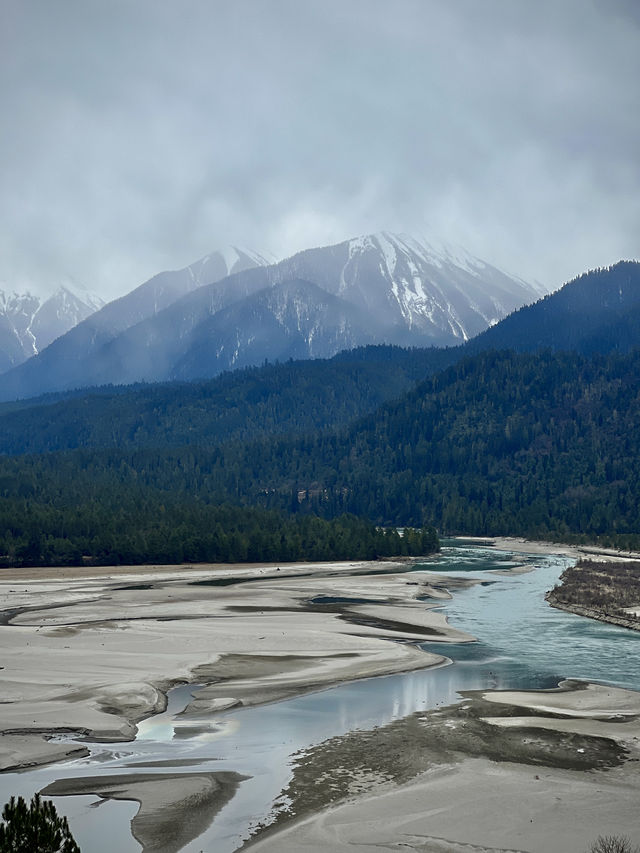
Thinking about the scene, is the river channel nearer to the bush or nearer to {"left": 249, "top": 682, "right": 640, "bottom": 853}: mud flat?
{"left": 249, "top": 682, "right": 640, "bottom": 853}: mud flat

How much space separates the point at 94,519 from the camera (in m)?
140

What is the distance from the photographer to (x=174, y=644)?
5409 centimetres

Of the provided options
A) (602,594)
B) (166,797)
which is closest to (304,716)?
(166,797)

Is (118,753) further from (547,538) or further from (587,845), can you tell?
(547,538)

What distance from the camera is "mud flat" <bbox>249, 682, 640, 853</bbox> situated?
23594 mm

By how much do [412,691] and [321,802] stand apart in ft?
53.7

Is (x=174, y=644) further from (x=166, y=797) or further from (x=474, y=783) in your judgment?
(x=474, y=783)

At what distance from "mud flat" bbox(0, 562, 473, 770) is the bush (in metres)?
11.1

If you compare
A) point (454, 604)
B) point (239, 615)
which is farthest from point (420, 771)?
point (454, 604)

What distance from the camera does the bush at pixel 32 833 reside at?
18.5m

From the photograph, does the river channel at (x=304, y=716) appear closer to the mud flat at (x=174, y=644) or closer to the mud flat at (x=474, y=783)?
the mud flat at (x=474, y=783)

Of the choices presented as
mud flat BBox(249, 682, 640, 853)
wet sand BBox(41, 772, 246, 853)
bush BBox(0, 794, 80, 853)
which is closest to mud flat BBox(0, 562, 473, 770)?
wet sand BBox(41, 772, 246, 853)

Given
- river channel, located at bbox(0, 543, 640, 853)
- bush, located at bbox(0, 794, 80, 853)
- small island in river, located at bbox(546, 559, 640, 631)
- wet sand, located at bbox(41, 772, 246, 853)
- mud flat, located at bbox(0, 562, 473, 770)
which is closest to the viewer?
bush, located at bbox(0, 794, 80, 853)

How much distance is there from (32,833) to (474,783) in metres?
14.8
